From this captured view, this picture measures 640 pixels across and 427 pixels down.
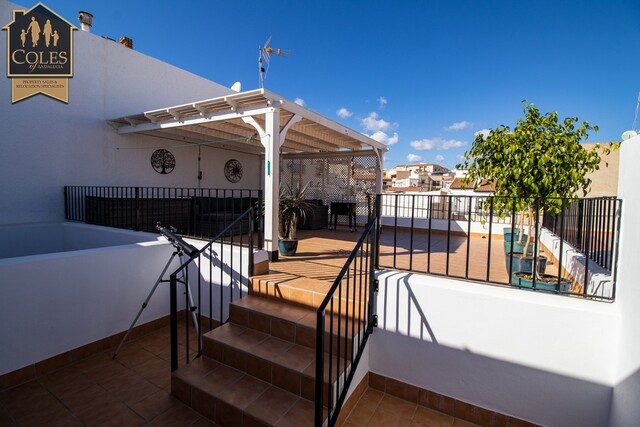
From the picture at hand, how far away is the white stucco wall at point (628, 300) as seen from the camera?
1620 millimetres

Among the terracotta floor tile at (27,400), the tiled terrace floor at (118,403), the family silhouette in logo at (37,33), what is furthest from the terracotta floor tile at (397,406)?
the family silhouette in logo at (37,33)

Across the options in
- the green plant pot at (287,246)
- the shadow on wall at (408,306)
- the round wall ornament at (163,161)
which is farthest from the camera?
the round wall ornament at (163,161)

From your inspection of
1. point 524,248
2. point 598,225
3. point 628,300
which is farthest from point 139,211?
point 598,225

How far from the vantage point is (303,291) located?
9.59ft

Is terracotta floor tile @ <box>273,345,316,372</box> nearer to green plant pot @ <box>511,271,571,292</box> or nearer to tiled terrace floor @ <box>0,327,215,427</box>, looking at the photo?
tiled terrace floor @ <box>0,327,215,427</box>

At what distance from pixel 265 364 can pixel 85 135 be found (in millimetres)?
6993

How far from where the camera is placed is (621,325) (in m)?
1.86

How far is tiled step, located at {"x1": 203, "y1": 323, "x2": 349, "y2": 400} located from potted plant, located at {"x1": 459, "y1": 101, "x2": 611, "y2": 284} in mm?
2005

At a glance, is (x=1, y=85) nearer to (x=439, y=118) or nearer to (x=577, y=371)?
(x=577, y=371)

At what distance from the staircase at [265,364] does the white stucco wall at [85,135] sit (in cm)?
587

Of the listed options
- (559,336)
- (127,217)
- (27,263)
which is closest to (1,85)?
(127,217)

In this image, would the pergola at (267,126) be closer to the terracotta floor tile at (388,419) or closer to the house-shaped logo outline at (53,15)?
the house-shaped logo outline at (53,15)

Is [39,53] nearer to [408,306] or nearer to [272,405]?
[272,405]

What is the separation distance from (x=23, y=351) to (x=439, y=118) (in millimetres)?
18743
